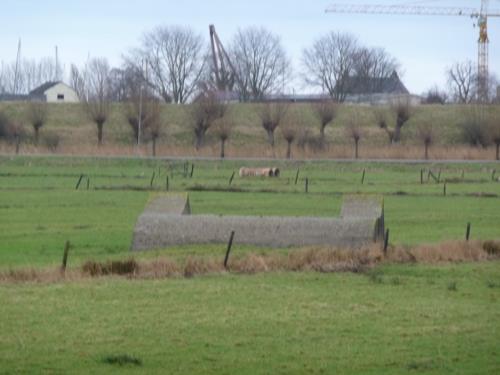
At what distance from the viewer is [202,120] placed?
92188 mm

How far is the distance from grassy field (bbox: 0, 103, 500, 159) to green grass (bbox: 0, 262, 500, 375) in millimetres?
61328

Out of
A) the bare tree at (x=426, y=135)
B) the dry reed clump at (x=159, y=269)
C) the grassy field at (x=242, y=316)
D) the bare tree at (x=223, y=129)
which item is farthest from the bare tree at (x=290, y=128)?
the dry reed clump at (x=159, y=269)

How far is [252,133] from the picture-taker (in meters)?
96.0

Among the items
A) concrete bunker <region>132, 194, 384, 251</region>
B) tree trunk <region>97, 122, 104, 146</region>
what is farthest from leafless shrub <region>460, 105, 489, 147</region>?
concrete bunker <region>132, 194, 384, 251</region>

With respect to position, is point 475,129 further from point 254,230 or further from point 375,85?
point 254,230

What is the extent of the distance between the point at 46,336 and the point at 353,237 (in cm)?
1048

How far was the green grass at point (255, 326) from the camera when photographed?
11273 mm

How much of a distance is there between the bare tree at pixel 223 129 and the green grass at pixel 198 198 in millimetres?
12806

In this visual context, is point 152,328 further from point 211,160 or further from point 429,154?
point 429,154

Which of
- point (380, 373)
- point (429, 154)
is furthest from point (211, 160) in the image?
point (380, 373)

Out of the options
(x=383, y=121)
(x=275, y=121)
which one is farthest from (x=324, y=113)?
(x=383, y=121)

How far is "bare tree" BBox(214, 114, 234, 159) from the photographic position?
8197 centimetres

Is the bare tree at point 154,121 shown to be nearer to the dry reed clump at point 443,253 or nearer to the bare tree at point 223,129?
the bare tree at point 223,129

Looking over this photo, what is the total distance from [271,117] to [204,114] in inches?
222
